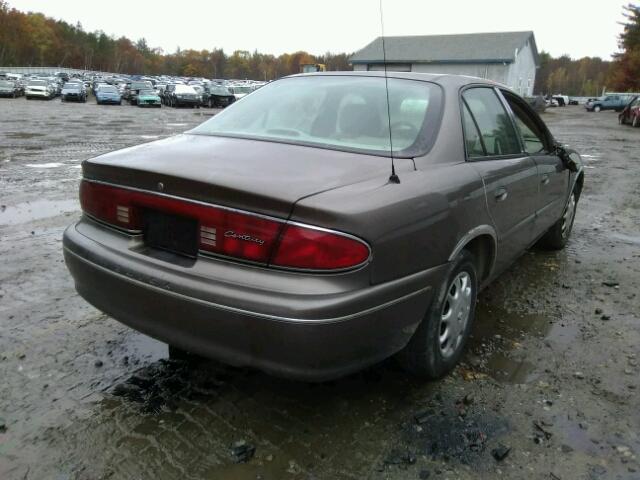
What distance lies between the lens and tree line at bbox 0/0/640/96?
214 ft

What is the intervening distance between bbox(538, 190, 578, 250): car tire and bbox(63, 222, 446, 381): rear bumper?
3.23 m

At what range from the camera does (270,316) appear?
2.11m

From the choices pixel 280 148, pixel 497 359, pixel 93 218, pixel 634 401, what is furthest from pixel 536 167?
pixel 93 218

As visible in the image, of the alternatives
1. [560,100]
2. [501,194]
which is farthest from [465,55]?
[501,194]

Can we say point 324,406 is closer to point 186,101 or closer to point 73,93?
point 186,101

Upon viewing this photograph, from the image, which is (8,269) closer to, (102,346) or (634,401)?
(102,346)

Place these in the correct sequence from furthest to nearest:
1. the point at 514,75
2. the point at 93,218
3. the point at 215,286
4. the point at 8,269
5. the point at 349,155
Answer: the point at 514,75
the point at 8,269
the point at 93,218
the point at 349,155
the point at 215,286

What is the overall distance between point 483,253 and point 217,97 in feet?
122

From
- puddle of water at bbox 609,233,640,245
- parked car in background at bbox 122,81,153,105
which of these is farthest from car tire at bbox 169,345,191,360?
parked car in background at bbox 122,81,153,105

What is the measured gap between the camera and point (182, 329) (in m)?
2.36

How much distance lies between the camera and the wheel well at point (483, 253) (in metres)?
3.16

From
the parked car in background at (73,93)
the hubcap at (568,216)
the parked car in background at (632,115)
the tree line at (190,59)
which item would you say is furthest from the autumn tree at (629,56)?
the hubcap at (568,216)

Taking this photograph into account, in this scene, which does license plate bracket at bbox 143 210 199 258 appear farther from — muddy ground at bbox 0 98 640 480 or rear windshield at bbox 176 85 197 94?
rear windshield at bbox 176 85 197 94

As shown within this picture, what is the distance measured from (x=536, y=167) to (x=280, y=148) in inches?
85.7
